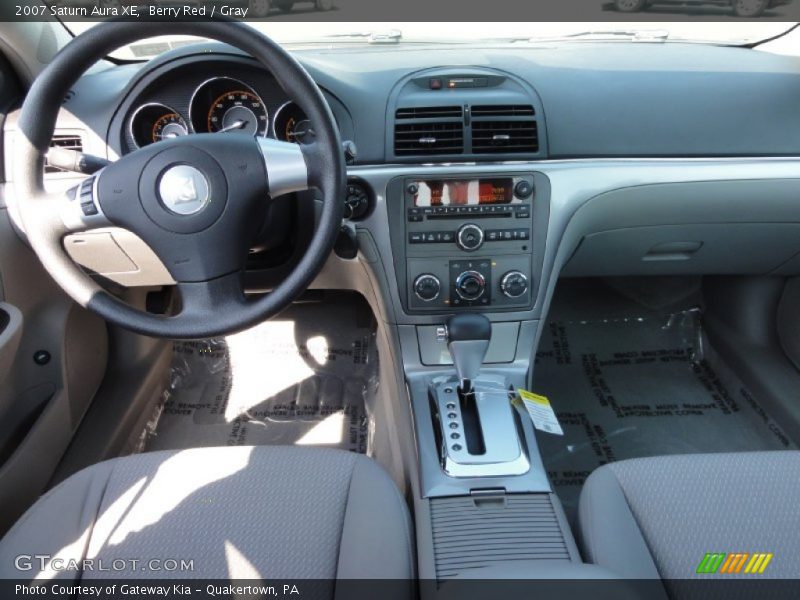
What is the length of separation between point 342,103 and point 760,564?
1290 millimetres

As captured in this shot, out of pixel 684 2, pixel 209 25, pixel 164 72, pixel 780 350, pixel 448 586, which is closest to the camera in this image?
pixel 448 586

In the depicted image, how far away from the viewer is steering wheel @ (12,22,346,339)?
118 centimetres

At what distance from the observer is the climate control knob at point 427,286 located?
171cm

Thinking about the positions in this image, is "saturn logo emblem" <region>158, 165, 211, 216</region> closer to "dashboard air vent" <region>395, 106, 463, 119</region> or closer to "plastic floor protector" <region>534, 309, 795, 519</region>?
"dashboard air vent" <region>395, 106, 463, 119</region>

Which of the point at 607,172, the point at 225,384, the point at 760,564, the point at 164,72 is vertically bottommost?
the point at 225,384

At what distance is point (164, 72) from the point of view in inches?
61.8

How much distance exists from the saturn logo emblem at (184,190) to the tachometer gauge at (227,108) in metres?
0.45

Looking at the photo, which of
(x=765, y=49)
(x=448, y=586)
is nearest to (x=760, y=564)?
(x=448, y=586)

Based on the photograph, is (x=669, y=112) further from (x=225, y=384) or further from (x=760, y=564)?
(x=225, y=384)

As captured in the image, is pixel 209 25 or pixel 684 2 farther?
pixel 684 2

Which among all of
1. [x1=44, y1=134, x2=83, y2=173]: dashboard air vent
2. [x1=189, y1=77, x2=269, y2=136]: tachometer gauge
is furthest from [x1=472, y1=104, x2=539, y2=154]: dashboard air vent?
[x1=44, y1=134, x2=83, y2=173]: dashboard air vent

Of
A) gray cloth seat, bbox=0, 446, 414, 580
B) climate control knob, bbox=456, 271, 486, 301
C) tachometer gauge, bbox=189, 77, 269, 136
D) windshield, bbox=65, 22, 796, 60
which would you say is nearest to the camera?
gray cloth seat, bbox=0, 446, 414, 580

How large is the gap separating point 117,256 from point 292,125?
0.56 metres

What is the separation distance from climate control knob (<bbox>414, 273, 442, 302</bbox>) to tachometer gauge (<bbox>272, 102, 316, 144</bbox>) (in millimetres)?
433
